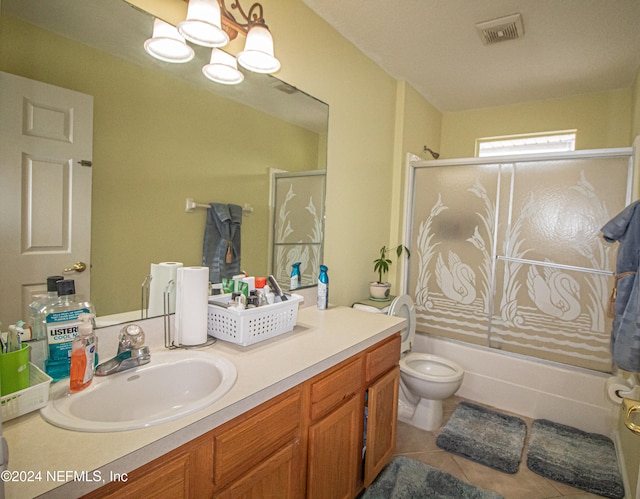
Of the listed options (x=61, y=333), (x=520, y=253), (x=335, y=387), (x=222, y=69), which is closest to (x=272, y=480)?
(x=335, y=387)

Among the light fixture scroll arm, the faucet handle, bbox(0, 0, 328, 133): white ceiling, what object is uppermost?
the light fixture scroll arm

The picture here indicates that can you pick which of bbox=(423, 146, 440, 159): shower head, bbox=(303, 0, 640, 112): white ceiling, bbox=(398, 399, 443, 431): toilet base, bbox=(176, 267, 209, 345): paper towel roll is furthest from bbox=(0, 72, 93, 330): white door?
bbox=(423, 146, 440, 159): shower head

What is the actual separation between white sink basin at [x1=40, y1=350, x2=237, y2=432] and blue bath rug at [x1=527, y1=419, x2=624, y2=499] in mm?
1910

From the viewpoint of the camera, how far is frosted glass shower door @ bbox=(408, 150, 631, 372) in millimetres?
2332

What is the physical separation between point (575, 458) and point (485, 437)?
470 millimetres

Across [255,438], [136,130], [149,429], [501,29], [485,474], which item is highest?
[501,29]

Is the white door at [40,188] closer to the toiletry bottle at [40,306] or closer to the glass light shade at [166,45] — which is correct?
the toiletry bottle at [40,306]

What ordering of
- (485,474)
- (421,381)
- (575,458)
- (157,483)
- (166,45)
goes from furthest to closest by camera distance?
1. (421,381)
2. (575,458)
3. (485,474)
4. (166,45)
5. (157,483)

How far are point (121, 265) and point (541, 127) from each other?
3.38m

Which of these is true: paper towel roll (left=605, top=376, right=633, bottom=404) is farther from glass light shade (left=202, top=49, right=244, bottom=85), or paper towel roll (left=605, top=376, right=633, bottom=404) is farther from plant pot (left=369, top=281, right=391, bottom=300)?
glass light shade (left=202, top=49, right=244, bottom=85)

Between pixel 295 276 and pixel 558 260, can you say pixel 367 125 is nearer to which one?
pixel 295 276

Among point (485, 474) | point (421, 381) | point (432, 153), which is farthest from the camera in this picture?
point (432, 153)

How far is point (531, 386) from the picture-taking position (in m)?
2.56

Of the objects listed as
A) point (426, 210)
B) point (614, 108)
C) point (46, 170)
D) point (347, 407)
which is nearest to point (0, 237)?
point (46, 170)
